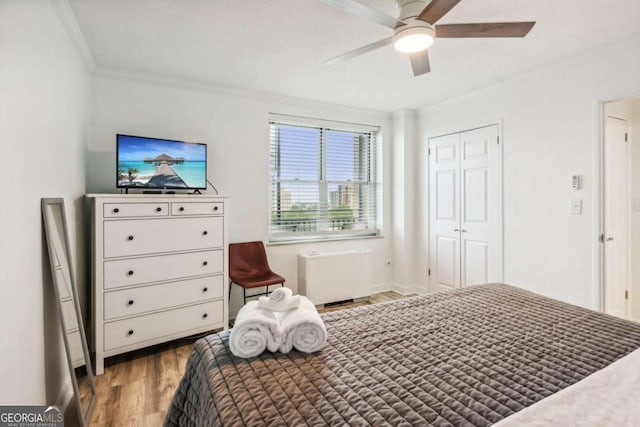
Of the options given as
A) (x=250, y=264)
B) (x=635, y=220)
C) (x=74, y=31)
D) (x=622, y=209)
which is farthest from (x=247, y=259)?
(x=635, y=220)

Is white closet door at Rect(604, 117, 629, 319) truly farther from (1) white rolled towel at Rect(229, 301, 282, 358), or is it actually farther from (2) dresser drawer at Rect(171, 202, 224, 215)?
(2) dresser drawer at Rect(171, 202, 224, 215)

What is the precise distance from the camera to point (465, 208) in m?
3.74

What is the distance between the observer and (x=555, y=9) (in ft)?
6.60

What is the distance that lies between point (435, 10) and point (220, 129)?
2.42m

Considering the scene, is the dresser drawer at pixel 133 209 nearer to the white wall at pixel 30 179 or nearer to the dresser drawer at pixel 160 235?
the dresser drawer at pixel 160 235

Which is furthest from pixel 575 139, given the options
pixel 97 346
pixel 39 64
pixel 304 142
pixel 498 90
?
pixel 97 346

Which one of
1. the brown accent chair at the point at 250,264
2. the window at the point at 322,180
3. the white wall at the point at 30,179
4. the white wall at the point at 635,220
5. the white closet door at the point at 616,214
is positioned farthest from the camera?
the window at the point at 322,180

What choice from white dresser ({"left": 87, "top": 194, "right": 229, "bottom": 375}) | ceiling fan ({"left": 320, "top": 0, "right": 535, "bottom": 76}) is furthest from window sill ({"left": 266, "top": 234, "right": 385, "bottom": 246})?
ceiling fan ({"left": 320, "top": 0, "right": 535, "bottom": 76})

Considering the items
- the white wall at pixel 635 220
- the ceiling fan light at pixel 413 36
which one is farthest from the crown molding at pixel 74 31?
the white wall at pixel 635 220

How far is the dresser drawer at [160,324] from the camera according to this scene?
2.46m

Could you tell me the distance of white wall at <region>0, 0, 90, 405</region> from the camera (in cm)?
130

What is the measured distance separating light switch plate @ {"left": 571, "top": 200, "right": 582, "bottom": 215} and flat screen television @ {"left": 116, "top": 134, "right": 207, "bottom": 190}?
3307 mm

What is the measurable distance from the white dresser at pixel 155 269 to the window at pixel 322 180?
3.35 ft

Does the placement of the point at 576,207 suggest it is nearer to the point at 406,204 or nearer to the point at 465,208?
the point at 465,208
